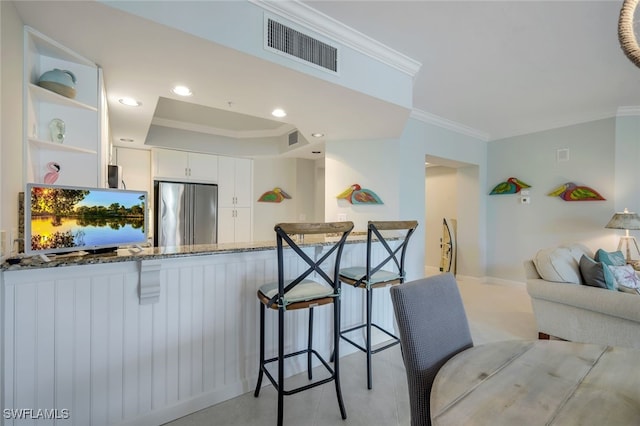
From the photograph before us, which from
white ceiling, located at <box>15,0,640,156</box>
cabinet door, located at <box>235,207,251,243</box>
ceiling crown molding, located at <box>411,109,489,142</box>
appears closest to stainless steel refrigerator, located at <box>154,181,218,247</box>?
cabinet door, located at <box>235,207,251,243</box>

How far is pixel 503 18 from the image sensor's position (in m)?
1.96

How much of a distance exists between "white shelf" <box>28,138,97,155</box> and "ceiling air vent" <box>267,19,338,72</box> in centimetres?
140

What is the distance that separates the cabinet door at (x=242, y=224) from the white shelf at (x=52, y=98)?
302 cm

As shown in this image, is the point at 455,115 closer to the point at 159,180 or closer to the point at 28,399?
the point at 159,180

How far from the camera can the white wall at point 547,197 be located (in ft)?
12.4

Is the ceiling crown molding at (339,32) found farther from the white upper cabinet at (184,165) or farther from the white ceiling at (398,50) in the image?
the white upper cabinet at (184,165)

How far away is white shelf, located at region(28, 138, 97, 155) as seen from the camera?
61.6 inches

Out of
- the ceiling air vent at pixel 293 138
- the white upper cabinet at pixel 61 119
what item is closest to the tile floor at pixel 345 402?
the white upper cabinet at pixel 61 119

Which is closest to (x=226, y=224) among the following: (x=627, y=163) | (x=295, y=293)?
(x=295, y=293)

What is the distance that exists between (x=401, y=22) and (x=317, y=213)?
3714 mm

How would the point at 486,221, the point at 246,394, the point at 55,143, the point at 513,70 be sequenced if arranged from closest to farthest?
the point at 55,143 < the point at 246,394 < the point at 513,70 < the point at 486,221

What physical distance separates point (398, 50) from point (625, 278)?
113 inches

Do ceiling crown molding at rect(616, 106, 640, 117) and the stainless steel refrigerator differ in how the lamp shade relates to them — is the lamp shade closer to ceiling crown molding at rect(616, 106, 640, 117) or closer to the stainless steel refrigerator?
ceiling crown molding at rect(616, 106, 640, 117)

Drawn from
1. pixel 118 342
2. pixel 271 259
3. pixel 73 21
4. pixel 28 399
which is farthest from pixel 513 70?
pixel 28 399
